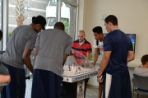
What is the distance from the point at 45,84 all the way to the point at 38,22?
82 centimetres

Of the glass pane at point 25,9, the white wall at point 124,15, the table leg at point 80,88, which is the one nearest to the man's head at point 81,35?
the glass pane at point 25,9

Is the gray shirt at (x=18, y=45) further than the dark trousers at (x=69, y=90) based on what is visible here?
No

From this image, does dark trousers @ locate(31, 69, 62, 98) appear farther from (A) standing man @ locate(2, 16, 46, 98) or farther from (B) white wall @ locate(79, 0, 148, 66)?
(B) white wall @ locate(79, 0, 148, 66)

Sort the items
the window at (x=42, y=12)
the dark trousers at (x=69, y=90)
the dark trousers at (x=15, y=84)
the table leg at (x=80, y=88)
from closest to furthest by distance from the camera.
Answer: the dark trousers at (x=15, y=84) < the table leg at (x=80, y=88) < the dark trousers at (x=69, y=90) < the window at (x=42, y=12)

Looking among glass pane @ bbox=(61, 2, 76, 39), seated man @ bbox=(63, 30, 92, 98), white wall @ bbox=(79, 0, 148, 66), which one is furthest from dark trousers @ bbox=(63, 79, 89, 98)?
glass pane @ bbox=(61, 2, 76, 39)

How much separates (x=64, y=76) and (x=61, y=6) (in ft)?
11.1

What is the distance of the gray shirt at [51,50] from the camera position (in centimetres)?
357

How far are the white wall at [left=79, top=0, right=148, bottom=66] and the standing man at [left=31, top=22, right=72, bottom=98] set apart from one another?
3.33 metres

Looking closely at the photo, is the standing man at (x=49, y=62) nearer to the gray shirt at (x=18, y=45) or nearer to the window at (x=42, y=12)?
the gray shirt at (x=18, y=45)

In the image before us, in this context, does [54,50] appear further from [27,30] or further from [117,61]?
[117,61]

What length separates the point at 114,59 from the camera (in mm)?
3705

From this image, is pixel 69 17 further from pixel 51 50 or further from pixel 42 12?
pixel 51 50

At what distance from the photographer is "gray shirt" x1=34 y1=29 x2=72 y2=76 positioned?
3568mm

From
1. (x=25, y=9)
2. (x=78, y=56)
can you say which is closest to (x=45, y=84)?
(x=78, y=56)
